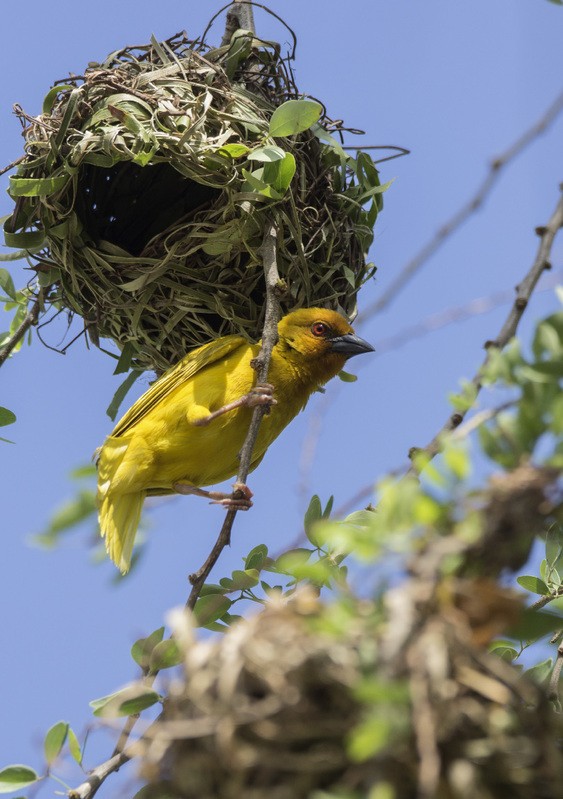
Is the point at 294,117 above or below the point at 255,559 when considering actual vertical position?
above

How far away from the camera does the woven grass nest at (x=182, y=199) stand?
10.2 ft

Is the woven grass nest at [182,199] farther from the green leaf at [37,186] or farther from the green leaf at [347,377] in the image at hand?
the green leaf at [347,377]

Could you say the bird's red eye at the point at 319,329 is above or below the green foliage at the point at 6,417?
above

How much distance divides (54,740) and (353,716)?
87cm

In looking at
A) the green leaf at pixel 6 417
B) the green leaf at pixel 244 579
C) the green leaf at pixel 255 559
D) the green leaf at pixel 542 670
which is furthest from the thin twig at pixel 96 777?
the green leaf at pixel 6 417

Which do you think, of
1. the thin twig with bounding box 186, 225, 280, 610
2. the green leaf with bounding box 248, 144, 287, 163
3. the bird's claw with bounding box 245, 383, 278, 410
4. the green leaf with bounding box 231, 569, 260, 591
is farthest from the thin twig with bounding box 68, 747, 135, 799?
the green leaf with bounding box 248, 144, 287, 163

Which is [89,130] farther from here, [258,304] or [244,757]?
[244,757]

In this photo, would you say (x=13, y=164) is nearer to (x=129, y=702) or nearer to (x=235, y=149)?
(x=235, y=149)

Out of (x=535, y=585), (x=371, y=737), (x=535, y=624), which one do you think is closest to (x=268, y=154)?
(x=535, y=585)

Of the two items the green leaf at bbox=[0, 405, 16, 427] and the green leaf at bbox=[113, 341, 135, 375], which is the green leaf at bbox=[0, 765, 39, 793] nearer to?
the green leaf at bbox=[0, 405, 16, 427]

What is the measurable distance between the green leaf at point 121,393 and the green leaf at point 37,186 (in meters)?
0.87

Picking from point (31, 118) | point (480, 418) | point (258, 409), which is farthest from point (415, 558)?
point (31, 118)

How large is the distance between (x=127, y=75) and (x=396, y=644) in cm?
254

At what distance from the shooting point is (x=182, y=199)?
353 centimetres
